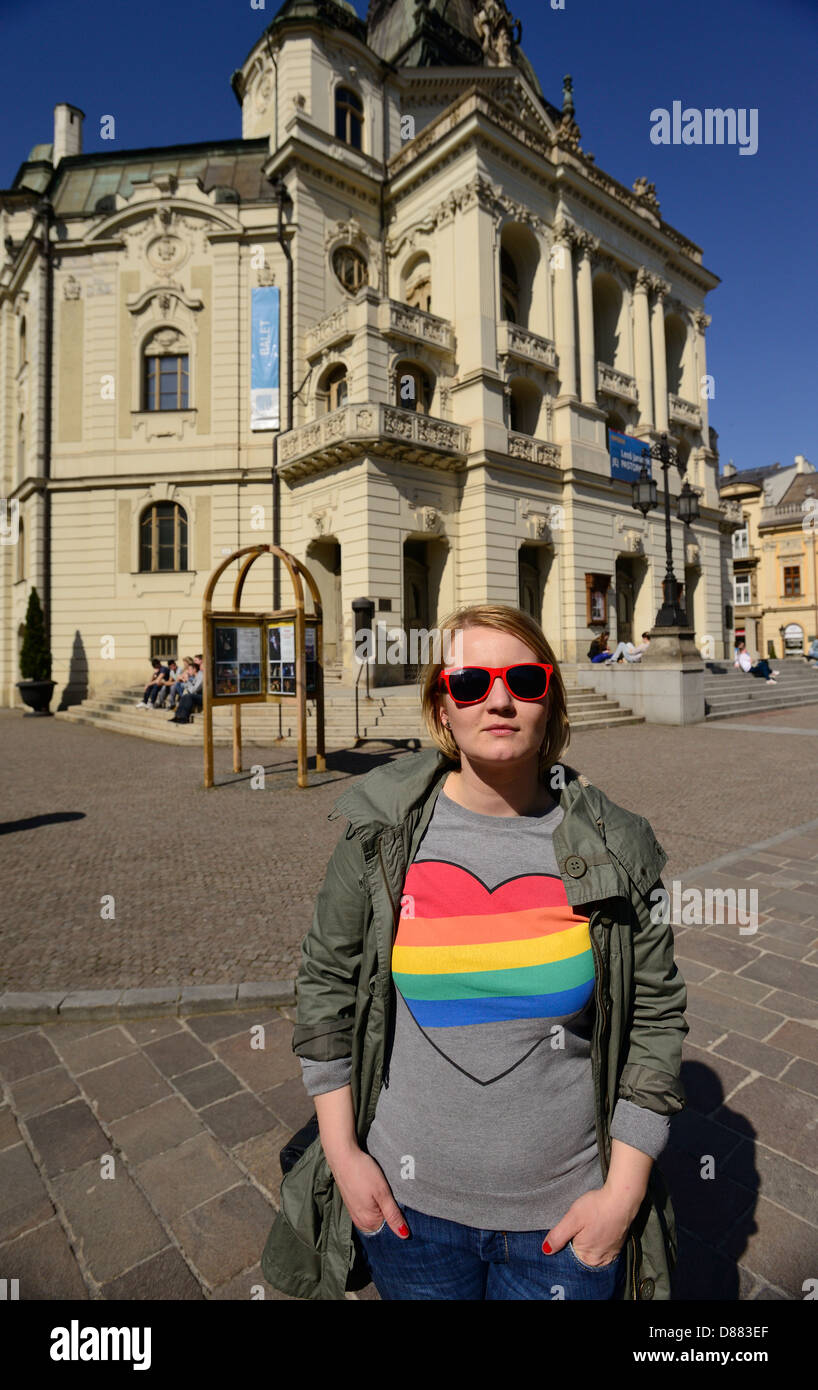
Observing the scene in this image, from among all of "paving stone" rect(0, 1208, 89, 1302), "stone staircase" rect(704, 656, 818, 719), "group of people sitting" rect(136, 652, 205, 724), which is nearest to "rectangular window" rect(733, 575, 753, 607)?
"stone staircase" rect(704, 656, 818, 719)

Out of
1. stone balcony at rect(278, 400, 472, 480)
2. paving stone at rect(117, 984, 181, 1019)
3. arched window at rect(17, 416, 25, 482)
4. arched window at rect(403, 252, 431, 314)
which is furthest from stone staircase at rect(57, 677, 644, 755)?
arched window at rect(403, 252, 431, 314)

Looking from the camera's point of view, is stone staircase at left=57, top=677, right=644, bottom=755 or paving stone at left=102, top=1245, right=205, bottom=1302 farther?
stone staircase at left=57, top=677, right=644, bottom=755

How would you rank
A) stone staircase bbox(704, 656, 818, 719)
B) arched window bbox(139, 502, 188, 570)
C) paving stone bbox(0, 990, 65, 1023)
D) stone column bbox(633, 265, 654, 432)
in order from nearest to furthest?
1. paving stone bbox(0, 990, 65, 1023)
2. stone staircase bbox(704, 656, 818, 719)
3. arched window bbox(139, 502, 188, 570)
4. stone column bbox(633, 265, 654, 432)

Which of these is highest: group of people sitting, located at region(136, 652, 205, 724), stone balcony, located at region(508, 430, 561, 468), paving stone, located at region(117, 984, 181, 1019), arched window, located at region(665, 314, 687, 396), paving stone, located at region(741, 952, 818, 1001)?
arched window, located at region(665, 314, 687, 396)

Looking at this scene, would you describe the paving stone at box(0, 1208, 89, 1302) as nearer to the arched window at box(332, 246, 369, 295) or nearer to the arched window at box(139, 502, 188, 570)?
the arched window at box(139, 502, 188, 570)

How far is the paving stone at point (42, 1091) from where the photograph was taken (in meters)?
2.74

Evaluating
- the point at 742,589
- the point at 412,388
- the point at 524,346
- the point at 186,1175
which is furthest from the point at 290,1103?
the point at 742,589

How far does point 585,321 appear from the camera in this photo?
83.5ft

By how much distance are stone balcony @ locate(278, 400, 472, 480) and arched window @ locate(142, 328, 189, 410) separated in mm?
4907

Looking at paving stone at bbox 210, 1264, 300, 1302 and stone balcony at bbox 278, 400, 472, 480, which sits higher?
stone balcony at bbox 278, 400, 472, 480

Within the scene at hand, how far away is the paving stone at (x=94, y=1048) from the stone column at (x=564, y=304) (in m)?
26.0

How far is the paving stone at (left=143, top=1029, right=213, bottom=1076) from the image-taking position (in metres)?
3.02

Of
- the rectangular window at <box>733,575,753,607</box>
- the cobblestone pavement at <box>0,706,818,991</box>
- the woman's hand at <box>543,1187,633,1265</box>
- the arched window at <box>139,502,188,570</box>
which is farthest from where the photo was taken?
the rectangular window at <box>733,575,753,607</box>
